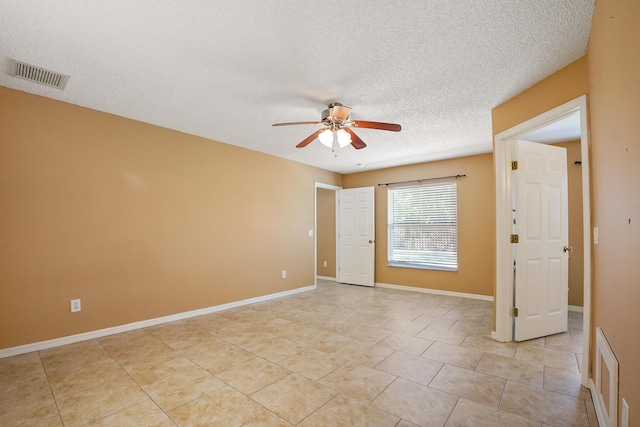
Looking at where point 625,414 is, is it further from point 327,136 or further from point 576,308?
point 576,308

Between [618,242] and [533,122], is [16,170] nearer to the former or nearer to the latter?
[618,242]

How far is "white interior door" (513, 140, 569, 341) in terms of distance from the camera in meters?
2.96

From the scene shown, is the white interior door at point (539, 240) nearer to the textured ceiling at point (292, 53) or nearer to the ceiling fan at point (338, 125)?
the textured ceiling at point (292, 53)

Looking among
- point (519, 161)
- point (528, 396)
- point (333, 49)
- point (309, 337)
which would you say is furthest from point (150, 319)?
point (519, 161)

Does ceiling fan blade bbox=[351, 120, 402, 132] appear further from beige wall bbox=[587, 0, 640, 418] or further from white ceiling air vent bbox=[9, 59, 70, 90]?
white ceiling air vent bbox=[9, 59, 70, 90]

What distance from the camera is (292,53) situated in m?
2.13

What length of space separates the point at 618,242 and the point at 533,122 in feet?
5.39

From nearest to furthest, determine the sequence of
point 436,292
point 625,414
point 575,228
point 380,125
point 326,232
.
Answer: point 625,414 → point 380,125 → point 575,228 → point 436,292 → point 326,232

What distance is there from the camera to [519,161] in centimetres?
297

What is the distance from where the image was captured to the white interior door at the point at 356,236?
5984 millimetres

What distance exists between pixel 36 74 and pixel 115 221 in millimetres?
1534

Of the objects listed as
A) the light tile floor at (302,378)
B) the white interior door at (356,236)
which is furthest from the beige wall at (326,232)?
the light tile floor at (302,378)

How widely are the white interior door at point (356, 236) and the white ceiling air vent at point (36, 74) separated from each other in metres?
4.85

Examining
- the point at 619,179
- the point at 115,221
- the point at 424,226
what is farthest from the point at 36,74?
the point at 424,226
